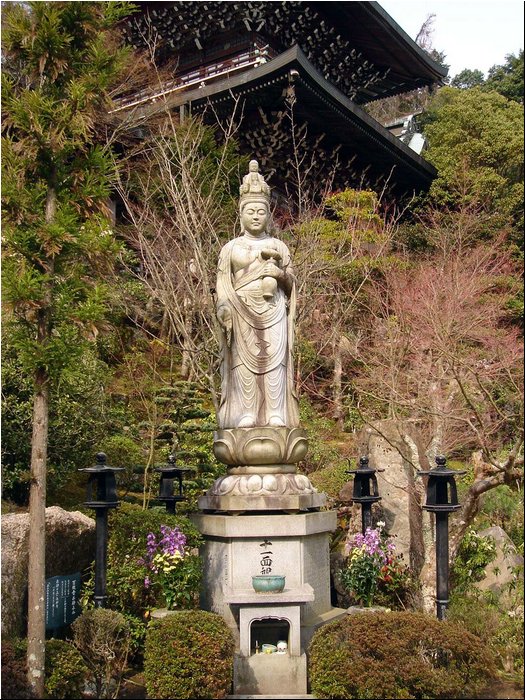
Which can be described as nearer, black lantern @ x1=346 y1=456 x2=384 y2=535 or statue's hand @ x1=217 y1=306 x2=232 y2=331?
statue's hand @ x1=217 y1=306 x2=232 y2=331

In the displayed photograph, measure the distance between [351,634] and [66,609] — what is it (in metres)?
2.88

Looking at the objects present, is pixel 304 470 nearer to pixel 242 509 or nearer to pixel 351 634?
pixel 242 509

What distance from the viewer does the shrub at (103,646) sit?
6.22 metres

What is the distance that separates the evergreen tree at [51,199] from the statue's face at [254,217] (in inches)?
58.3

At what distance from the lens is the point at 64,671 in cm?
600

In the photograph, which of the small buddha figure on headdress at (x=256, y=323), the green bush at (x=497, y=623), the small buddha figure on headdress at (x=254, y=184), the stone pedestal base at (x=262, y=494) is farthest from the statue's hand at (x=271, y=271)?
the green bush at (x=497, y=623)

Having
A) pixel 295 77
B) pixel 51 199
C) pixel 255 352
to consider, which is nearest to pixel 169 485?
pixel 255 352

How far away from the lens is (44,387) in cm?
629

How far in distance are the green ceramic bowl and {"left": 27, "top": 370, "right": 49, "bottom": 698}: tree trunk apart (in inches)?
66.5

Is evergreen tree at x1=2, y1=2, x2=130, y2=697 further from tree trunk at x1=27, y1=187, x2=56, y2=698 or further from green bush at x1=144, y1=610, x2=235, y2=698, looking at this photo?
green bush at x1=144, y1=610, x2=235, y2=698

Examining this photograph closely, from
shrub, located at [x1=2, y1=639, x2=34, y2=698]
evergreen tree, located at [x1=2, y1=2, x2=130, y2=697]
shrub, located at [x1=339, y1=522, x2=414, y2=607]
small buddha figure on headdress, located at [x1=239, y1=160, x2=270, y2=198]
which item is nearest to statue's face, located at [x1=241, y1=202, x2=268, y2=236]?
small buddha figure on headdress, located at [x1=239, y1=160, x2=270, y2=198]

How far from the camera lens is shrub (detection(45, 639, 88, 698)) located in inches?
233

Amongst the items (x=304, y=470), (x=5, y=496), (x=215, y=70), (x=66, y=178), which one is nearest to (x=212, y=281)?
(x=304, y=470)

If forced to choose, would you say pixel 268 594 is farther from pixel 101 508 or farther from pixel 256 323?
pixel 256 323
